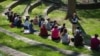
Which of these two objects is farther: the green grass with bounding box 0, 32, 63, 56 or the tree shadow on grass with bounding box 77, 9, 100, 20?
the tree shadow on grass with bounding box 77, 9, 100, 20

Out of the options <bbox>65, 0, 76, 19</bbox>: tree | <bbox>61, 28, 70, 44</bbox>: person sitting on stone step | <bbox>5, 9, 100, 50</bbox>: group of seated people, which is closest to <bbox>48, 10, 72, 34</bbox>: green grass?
<bbox>65, 0, 76, 19</bbox>: tree

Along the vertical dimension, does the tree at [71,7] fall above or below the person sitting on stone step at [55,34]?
above

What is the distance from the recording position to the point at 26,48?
1662 centimetres

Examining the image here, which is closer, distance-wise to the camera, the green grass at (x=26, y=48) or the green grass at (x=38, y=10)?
the green grass at (x=26, y=48)

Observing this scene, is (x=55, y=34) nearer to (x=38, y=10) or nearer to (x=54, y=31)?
(x=54, y=31)

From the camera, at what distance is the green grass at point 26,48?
15.7 metres

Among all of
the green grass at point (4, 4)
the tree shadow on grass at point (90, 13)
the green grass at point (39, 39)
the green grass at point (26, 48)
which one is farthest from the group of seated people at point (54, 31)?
the tree shadow on grass at point (90, 13)

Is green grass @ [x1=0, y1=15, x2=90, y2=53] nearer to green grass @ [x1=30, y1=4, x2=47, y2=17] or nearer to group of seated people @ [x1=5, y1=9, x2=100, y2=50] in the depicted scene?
group of seated people @ [x1=5, y1=9, x2=100, y2=50]

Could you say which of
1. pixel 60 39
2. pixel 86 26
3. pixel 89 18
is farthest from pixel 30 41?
pixel 89 18

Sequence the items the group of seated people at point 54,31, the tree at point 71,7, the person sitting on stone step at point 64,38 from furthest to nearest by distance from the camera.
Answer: the tree at point 71,7, the person sitting on stone step at point 64,38, the group of seated people at point 54,31

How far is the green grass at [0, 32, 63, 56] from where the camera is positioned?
51.4 ft

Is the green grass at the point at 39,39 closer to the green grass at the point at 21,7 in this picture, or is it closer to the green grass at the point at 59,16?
the green grass at the point at 21,7

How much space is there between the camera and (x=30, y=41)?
18.4 meters

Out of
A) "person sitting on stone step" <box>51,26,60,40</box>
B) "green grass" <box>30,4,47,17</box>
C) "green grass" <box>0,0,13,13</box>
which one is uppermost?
"green grass" <box>0,0,13,13</box>
